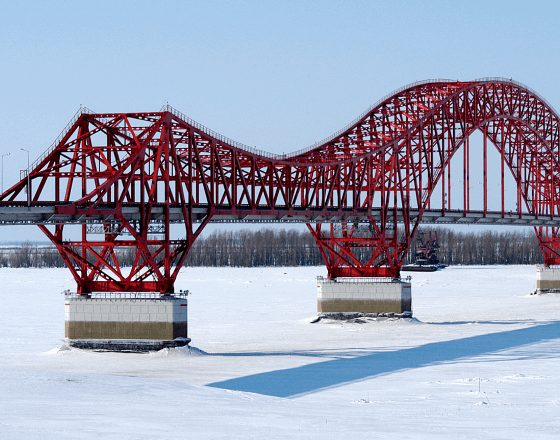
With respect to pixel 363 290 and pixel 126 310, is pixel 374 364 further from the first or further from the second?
pixel 363 290

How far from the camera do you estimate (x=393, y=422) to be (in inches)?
942

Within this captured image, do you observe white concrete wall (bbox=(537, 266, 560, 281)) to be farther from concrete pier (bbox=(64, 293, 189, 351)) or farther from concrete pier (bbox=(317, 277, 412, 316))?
concrete pier (bbox=(64, 293, 189, 351))

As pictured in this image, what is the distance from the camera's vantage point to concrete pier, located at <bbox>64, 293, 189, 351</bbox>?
48531 mm

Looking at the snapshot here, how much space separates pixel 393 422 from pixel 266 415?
346 centimetres

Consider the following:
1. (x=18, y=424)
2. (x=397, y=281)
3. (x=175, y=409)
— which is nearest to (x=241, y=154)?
(x=397, y=281)

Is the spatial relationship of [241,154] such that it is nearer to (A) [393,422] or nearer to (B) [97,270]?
(B) [97,270]

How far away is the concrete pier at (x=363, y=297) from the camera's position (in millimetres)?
70250

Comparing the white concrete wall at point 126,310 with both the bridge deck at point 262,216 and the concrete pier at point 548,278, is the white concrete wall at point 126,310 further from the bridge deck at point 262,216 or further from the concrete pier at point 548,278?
the concrete pier at point 548,278

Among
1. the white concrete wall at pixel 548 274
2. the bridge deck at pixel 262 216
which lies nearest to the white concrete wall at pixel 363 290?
the bridge deck at pixel 262 216

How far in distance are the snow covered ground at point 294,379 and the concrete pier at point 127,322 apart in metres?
0.96

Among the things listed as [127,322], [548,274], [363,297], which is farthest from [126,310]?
[548,274]

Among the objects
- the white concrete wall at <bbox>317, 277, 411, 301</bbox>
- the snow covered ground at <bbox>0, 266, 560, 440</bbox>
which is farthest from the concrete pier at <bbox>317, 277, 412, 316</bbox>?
the snow covered ground at <bbox>0, 266, 560, 440</bbox>

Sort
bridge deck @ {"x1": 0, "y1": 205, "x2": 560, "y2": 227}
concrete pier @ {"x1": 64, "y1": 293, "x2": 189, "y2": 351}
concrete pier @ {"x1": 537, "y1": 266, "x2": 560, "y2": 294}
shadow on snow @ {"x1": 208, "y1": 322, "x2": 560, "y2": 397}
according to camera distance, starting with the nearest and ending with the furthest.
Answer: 1. shadow on snow @ {"x1": 208, "y1": 322, "x2": 560, "y2": 397}
2. bridge deck @ {"x1": 0, "y1": 205, "x2": 560, "y2": 227}
3. concrete pier @ {"x1": 64, "y1": 293, "x2": 189, "y2": 351}
4. concrete pier @ {"x1": 537, "y1": 266, "x2": 560, "y2": 294}

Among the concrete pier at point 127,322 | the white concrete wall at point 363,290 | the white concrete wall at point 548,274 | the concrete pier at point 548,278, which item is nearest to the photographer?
the concrete pier at point 127,322
